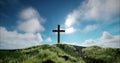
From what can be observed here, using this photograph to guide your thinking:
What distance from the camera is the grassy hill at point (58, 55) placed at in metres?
11.2

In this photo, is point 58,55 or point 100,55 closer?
point 58,55

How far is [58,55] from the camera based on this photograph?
1314cm

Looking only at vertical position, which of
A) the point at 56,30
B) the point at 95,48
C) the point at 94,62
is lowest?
the point at 94,62

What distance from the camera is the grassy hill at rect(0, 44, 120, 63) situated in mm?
11220

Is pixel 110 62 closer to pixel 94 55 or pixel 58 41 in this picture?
pixel 94 55

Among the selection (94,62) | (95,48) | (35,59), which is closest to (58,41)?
(95,48)

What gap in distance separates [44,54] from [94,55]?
5852mm

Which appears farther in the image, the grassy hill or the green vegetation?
the green vegetation

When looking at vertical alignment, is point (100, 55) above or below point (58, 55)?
below

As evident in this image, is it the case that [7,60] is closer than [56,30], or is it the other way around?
[7,60]

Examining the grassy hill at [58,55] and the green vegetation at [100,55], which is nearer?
the grassy hill at [58,55]

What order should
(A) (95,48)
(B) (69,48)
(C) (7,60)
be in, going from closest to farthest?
(C) (7,60) → (B) (69,48) → (A) (95,48)

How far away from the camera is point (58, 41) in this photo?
1938 cm

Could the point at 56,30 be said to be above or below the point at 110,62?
above
